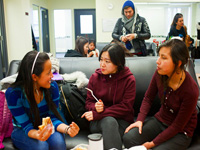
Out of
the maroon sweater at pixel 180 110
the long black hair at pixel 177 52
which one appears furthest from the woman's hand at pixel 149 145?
the long black hair at pixel 177 52

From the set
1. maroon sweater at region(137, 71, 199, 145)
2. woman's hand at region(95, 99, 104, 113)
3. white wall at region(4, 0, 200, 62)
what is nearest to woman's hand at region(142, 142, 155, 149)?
maroon sweater at region(137, 71, 199, 145)

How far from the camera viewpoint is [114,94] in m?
1.81

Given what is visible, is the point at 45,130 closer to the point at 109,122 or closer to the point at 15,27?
the point at 109,122

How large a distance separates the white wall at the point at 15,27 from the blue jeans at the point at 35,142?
427 cm

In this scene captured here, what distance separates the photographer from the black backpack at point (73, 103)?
5.93 feet

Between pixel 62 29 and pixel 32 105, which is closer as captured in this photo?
pixel 32 105

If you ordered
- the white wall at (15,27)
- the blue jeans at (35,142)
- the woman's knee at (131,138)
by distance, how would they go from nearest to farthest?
the blue jeans at (35,142), the woman's knee at (131,138), the white wall at (15,27)

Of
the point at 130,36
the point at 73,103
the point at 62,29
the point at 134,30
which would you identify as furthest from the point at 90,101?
the point at 62,29

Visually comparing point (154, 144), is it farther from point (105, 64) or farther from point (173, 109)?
point (105, 64)

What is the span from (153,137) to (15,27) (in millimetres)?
4777

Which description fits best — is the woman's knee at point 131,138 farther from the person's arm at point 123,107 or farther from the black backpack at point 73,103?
the black backpack at point 73,103

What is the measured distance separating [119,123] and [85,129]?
1.05ft

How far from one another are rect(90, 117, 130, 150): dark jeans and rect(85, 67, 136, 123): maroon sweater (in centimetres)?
5

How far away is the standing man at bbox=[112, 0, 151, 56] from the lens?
9.34 feet
